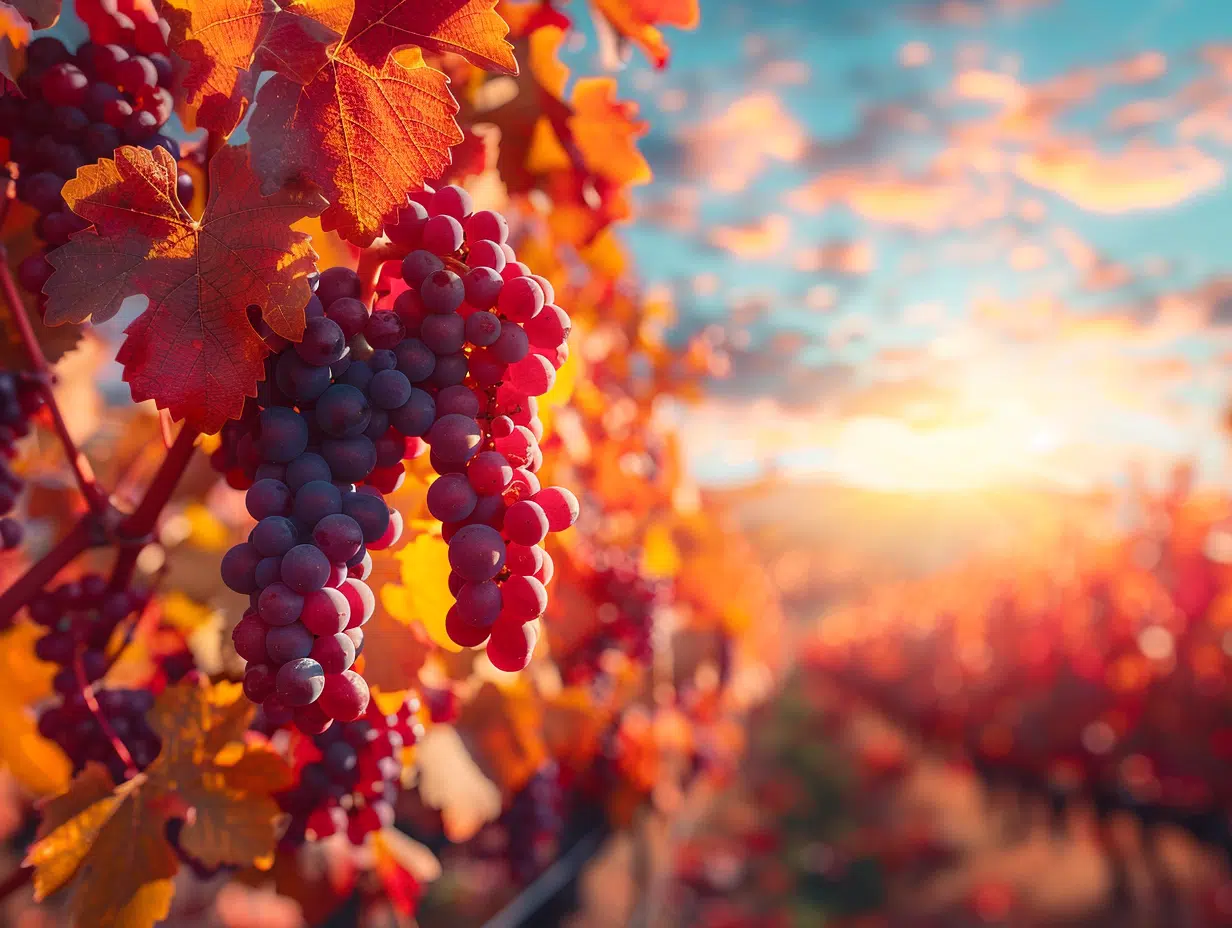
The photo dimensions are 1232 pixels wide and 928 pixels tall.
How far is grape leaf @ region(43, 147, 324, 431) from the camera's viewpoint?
2.69 ft

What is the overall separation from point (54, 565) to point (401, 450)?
0.59 meters

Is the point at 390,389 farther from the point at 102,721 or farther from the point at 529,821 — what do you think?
the point at 529,821

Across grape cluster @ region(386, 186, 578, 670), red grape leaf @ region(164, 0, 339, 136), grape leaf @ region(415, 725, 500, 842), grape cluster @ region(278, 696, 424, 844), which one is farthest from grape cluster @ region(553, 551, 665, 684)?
red grape leaf @ region(164, 0, 339, 136)

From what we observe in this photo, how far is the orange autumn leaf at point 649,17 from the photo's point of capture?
4.63ft

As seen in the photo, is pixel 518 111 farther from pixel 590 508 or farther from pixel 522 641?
pixel 590 508

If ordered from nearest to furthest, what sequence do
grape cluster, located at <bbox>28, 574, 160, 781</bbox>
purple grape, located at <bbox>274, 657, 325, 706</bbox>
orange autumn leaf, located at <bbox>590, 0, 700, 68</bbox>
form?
purple grape, located at <bbox>274, 657, 325, 706</bbox> → grape cluster, located at <bbox>28, 574, 160, 781</bbox> → orange autumn leaf, located at <bbox>590, 0, 700, 68</bbox>

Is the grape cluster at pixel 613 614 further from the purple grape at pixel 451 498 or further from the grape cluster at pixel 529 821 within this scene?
the purple grape at pixel 451 498

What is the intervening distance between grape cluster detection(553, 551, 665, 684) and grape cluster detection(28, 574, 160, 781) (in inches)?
55.7

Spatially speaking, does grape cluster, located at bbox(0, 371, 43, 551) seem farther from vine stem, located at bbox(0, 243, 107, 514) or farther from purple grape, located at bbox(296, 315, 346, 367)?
purple grape, located at bbox(296, 315, 346, 367)

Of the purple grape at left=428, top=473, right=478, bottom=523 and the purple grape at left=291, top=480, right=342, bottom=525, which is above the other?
the purple grape at left=291, top=480, right=342, bottom=525

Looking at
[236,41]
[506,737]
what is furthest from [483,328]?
[506,737]

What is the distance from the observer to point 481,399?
2.96 ft

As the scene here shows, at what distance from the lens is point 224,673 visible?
1.33 metres

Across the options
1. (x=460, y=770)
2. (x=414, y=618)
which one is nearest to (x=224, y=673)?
(x=414, y=618)
